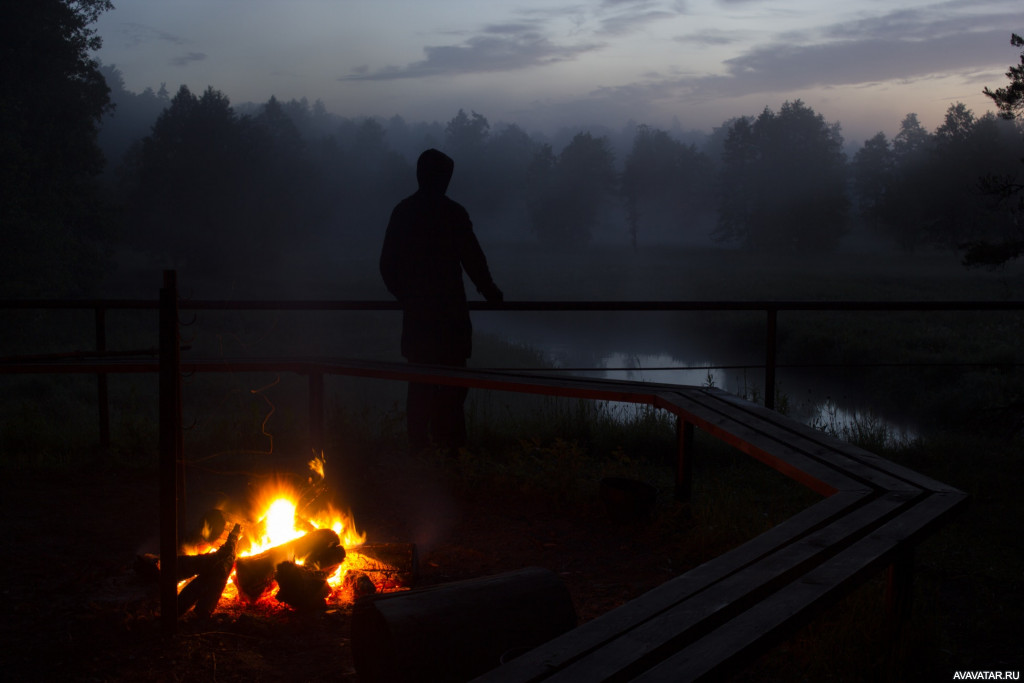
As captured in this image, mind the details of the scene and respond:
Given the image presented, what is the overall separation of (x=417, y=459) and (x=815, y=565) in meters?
3.12

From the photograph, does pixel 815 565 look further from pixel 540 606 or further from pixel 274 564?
pixel 274 564

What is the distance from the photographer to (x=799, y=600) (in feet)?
6.11

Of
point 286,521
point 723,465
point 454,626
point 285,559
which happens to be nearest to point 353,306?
point 286,521

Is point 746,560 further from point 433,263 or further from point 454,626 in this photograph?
point 433,263

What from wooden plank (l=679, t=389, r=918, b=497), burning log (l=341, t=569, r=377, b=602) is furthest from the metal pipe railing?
burning log (l=341, t=569, r=377, b=602)

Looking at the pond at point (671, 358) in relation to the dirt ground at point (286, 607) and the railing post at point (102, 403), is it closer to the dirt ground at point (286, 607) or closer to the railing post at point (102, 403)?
the dirt ground at point (286, 607)

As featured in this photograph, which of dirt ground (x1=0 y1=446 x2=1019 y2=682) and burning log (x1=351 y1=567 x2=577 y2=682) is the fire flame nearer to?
dirt ground (x1=0 y1=446 x2=1019 y2=682)

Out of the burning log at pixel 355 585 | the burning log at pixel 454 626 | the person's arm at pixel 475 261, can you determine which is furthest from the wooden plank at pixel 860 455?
the burning log at pixel 355 585

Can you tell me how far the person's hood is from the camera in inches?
197

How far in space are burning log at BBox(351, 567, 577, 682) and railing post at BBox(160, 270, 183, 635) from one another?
2.55ft

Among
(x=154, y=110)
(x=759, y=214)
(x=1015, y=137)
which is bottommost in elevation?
(x=759, y=214)

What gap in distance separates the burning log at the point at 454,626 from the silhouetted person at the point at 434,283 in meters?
2.65

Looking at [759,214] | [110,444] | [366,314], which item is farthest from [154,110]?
[110,444]

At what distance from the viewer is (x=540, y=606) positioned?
98.7 inches
